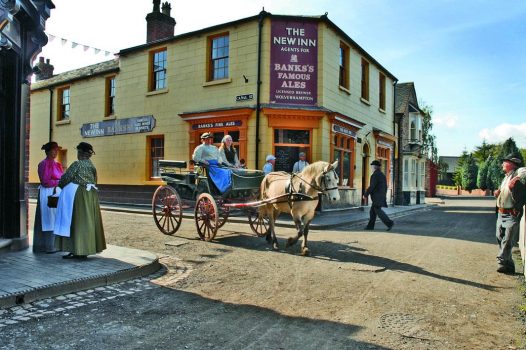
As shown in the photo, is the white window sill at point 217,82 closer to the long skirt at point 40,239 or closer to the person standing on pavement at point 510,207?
the long skirt at point 40,239

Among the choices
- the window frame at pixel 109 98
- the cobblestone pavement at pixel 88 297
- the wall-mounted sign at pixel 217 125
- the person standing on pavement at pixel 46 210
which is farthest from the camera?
the window frame at pixel 109 98

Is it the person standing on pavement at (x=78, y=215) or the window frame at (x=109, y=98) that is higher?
the window frame at (x=109, y=98)

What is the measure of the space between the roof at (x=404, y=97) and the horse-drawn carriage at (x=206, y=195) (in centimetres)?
1855

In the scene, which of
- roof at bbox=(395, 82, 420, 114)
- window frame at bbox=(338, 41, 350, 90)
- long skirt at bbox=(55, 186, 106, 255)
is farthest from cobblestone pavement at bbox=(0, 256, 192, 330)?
roof at bbox=(395, 82, 420, 114)

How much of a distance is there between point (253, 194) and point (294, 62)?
746 cm

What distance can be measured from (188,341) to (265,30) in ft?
43.2

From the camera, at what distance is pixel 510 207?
21.2ft

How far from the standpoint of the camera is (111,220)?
1323 cm

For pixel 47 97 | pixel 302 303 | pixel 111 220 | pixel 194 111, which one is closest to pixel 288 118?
pixel 194 111

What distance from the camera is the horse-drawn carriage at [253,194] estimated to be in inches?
307

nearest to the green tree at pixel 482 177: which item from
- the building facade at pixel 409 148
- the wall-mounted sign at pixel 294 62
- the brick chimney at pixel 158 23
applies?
the building facade at pixel 409 148

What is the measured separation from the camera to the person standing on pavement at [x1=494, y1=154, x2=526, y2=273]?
20.9ft

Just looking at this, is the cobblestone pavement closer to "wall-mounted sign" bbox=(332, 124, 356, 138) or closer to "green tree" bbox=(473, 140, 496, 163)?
"wall-mounted sign" bbox=(332, 124, 356, 138)

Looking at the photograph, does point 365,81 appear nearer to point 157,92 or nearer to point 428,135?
point 157,92
